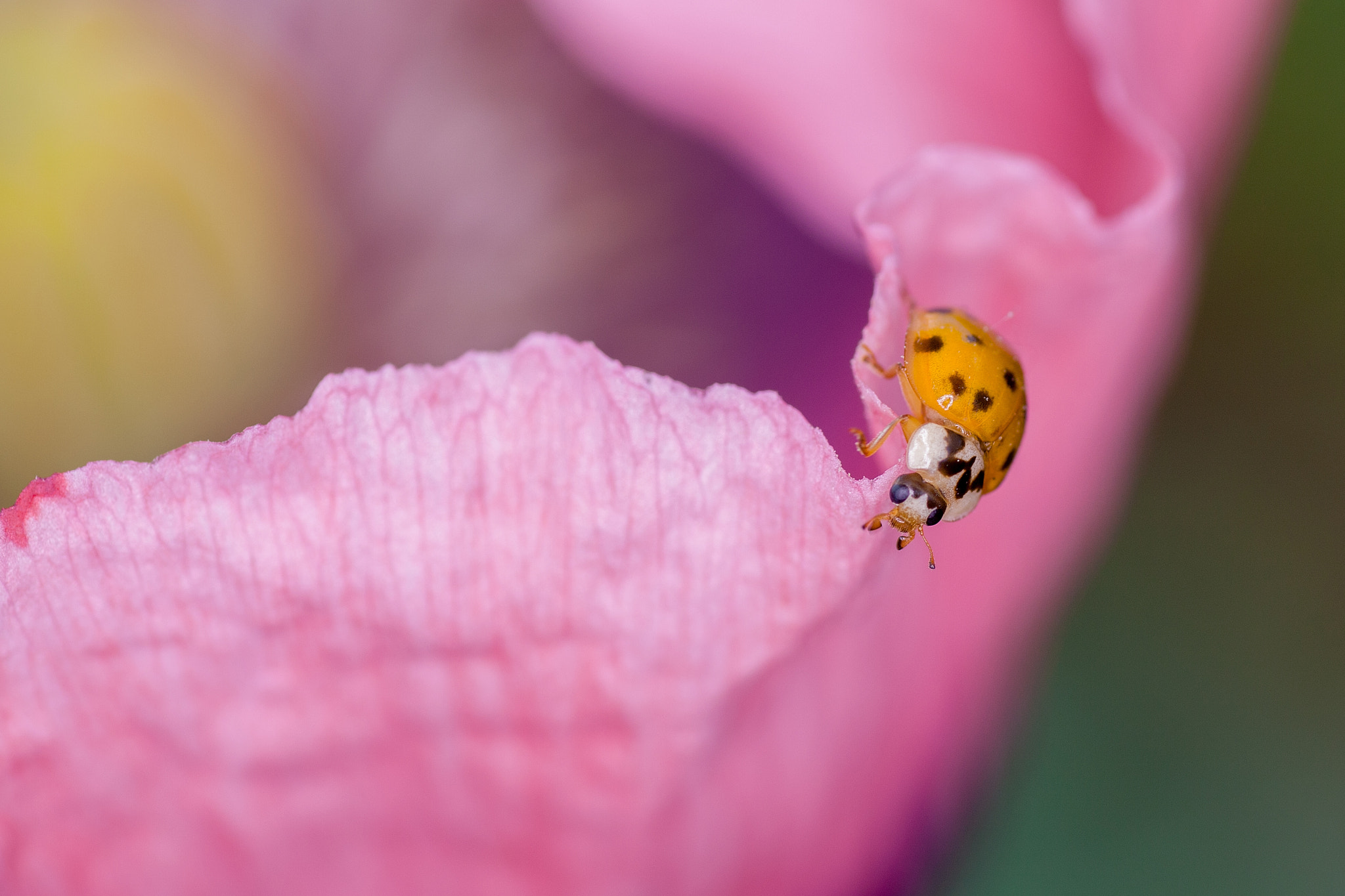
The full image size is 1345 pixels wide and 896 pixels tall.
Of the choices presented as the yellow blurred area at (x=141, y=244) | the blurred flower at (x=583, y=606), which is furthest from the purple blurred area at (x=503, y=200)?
the blurred flower at (x=583, y=606)

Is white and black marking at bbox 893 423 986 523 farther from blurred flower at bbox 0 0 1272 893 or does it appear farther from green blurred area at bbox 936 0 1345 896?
green blurred area at bbox 936 0 1345 896

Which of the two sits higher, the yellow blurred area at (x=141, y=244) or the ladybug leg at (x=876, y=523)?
the yellow blurred area at (x=141, y=244)

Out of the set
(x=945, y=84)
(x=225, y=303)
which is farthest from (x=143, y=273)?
(x=945, y=84)

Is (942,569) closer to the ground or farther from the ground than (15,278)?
closer to the ground

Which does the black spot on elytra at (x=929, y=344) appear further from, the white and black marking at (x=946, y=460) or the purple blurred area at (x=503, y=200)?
the purple blurred area at (x=503, y=200)

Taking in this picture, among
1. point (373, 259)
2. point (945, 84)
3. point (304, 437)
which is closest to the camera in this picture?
point (304, 437)

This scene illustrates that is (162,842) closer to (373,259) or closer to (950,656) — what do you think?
(950,656)

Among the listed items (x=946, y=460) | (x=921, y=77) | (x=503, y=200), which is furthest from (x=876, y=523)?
(x=503, y=200)
